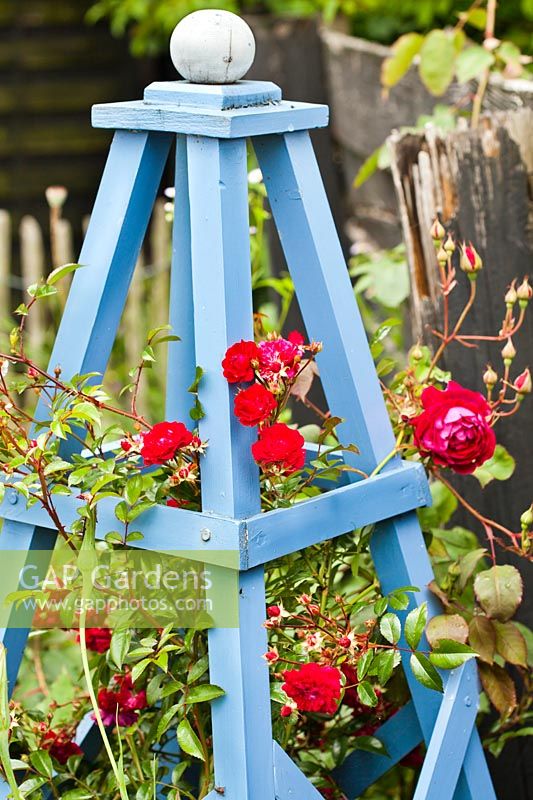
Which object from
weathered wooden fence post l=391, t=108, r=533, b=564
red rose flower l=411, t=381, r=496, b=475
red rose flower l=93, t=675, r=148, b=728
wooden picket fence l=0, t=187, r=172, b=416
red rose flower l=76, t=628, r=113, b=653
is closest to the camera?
red rose flower l=411, t=381, r=496, b=475

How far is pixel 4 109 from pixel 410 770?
4.23 metres

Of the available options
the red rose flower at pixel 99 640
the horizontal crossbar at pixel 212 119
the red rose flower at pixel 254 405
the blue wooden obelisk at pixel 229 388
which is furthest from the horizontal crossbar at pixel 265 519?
the horizontal crossbar at pixel 212 119

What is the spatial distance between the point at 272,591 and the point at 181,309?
1.39 ft

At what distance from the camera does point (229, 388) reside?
135 cm

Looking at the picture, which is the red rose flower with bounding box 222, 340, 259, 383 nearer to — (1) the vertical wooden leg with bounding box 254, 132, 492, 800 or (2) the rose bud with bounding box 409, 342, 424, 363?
(1) the vertical wooden leg with bounding box 254, 132, 492, 800

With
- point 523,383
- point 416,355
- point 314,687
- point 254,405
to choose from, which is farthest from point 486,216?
point 314,687

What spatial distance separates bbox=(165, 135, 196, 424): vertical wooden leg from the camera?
5.08ft

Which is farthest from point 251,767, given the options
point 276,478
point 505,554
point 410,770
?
point 505,554

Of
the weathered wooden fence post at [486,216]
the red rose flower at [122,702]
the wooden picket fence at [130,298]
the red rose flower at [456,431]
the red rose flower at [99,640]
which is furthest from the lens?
the wooden picket fence at [130,298]

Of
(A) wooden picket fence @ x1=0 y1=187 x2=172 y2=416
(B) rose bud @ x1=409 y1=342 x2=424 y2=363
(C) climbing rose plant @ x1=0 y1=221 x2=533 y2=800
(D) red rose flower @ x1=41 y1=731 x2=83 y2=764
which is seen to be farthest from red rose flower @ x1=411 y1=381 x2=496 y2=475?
(A) wooden picket fence @ x1=0 y1=187 x2=172 y2=416

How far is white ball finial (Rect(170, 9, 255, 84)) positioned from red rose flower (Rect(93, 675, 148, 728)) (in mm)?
842

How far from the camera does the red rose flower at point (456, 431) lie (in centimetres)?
146

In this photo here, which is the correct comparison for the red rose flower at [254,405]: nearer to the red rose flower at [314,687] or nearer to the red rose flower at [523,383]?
the red rose flower at [314,687]

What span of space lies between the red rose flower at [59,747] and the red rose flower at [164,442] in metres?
0.54
